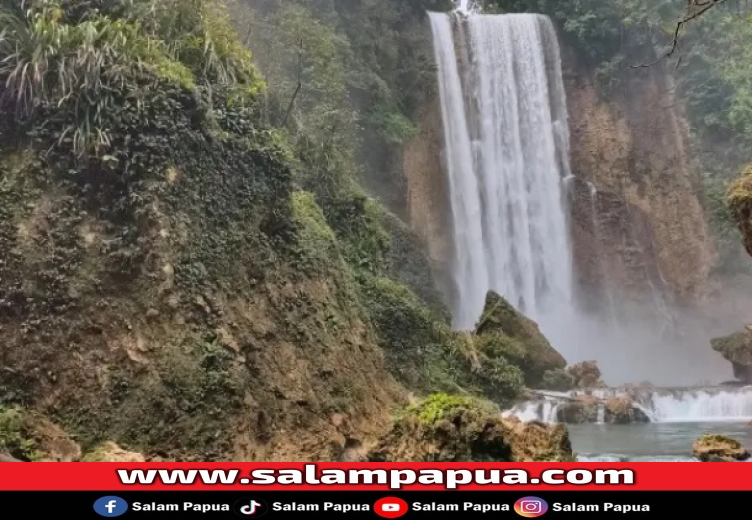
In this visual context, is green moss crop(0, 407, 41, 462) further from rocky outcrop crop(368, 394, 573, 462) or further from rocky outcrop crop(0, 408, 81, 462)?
rocky outcrop crop(368, 394, 573, 462)

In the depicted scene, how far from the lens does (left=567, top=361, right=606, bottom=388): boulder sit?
17.5 m

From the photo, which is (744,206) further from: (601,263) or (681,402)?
(601,263)

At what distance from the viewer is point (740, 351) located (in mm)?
19812

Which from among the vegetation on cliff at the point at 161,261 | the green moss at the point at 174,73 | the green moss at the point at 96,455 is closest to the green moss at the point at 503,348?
the vegetation on cliff at the point at 161,261

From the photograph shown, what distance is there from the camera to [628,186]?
2734 centimetres

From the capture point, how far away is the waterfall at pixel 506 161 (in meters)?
24.0

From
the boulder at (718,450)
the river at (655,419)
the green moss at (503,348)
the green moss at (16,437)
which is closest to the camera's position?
the green moss at (16,437)

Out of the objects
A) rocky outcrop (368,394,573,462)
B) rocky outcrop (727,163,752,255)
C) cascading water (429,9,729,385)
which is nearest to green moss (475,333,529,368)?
cascading water (429,9,729,385)
